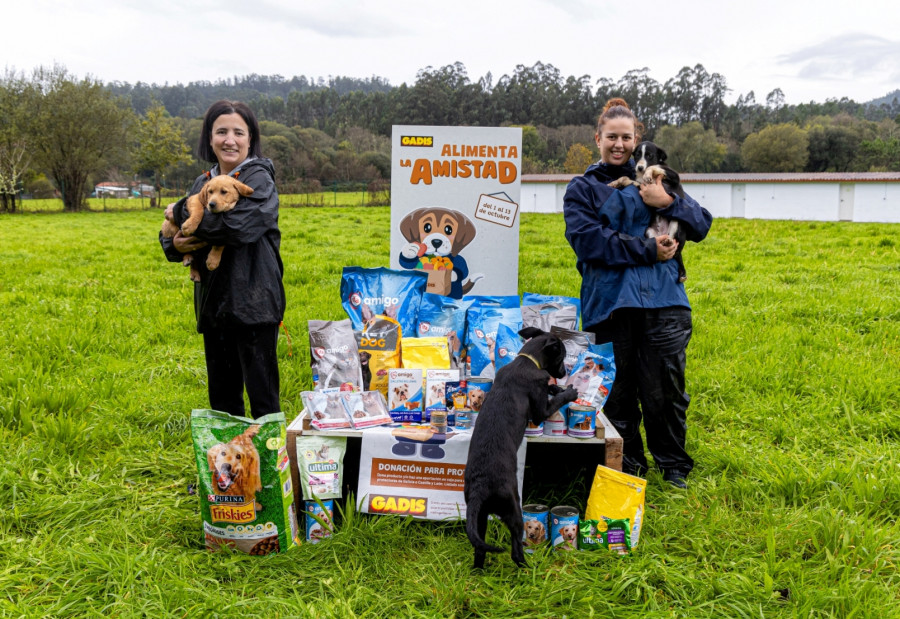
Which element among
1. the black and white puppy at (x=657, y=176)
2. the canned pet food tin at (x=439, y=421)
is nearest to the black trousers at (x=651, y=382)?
the black and white puppy at (x=657, y=176)

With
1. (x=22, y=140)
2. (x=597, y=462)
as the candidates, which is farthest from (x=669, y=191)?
(x=22, y=140)

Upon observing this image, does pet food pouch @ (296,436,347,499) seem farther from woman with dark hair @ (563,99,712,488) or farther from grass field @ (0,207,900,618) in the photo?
woman with dark hair @ (563,99,712,488)

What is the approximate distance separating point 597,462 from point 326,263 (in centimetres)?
658

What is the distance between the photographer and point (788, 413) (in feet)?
12.8

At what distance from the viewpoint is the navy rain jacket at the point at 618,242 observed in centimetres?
281

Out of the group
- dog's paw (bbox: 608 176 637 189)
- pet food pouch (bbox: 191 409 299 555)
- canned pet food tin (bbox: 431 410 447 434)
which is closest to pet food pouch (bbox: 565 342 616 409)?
canned pet food tin (bbox: 431 410 447 434)

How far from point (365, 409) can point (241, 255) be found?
91cm

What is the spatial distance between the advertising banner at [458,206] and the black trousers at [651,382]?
0.94m

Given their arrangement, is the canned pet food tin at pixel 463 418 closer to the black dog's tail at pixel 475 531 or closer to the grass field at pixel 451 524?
the grass field at pixel 451 524

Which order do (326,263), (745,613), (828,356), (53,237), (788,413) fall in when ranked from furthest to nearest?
(53,237)
(326,263)
(828,356)
(788,413)
(745,613)

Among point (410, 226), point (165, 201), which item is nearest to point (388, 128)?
point (165, 201)

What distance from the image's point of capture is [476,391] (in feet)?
9.26

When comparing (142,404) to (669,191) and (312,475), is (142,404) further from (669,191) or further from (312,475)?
(669,191)

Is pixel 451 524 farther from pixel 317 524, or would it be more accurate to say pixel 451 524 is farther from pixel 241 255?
pixel 241 255
